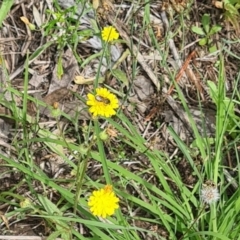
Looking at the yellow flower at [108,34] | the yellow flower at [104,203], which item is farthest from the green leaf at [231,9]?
the yellow flower at [104,203]

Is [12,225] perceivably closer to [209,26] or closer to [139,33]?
[139,33]

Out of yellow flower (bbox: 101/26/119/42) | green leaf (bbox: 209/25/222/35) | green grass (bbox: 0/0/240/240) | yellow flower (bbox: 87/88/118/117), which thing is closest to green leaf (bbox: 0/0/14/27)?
green grass (bbox: 0/0/240/240)

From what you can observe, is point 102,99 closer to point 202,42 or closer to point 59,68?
point 59,68

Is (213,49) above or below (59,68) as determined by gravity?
above

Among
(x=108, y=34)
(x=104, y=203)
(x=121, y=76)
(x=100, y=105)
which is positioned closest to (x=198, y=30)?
(x=121, y=76)

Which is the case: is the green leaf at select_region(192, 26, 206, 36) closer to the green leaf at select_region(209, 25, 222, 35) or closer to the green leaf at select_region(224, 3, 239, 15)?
the green leaf at select_region(209, 25, 222, 35)

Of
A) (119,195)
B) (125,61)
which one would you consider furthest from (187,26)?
(119,195)

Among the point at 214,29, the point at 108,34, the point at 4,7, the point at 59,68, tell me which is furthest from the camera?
the point at 214,29

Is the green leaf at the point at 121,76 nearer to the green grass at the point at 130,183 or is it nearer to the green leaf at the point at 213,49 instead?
the green grass at the point at 130,183
